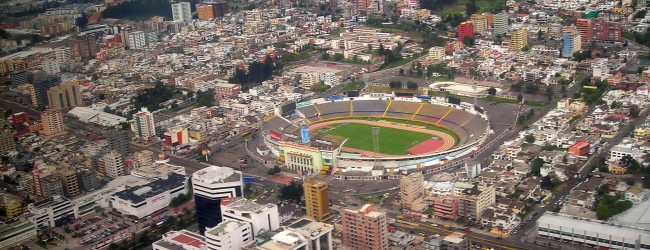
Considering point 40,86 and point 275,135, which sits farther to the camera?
point 40,86

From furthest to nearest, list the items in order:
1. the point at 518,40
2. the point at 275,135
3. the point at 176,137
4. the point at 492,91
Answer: the point at 518,40
the point at 492,91
the point at 176,137
the point at 275,135

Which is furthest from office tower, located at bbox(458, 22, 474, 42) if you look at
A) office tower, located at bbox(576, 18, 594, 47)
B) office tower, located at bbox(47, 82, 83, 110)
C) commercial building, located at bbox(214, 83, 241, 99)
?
office tower, located at bbox(47, 82, 83, 110)

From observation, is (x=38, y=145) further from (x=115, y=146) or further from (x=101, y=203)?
(x=101, y=203)

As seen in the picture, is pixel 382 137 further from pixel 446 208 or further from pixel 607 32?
pixel 607 32

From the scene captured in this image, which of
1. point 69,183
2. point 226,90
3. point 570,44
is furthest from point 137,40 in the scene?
point 570,44

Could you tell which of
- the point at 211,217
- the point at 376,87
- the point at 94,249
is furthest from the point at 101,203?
the point at 376,87

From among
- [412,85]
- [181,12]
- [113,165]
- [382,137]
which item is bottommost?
[382,137]
